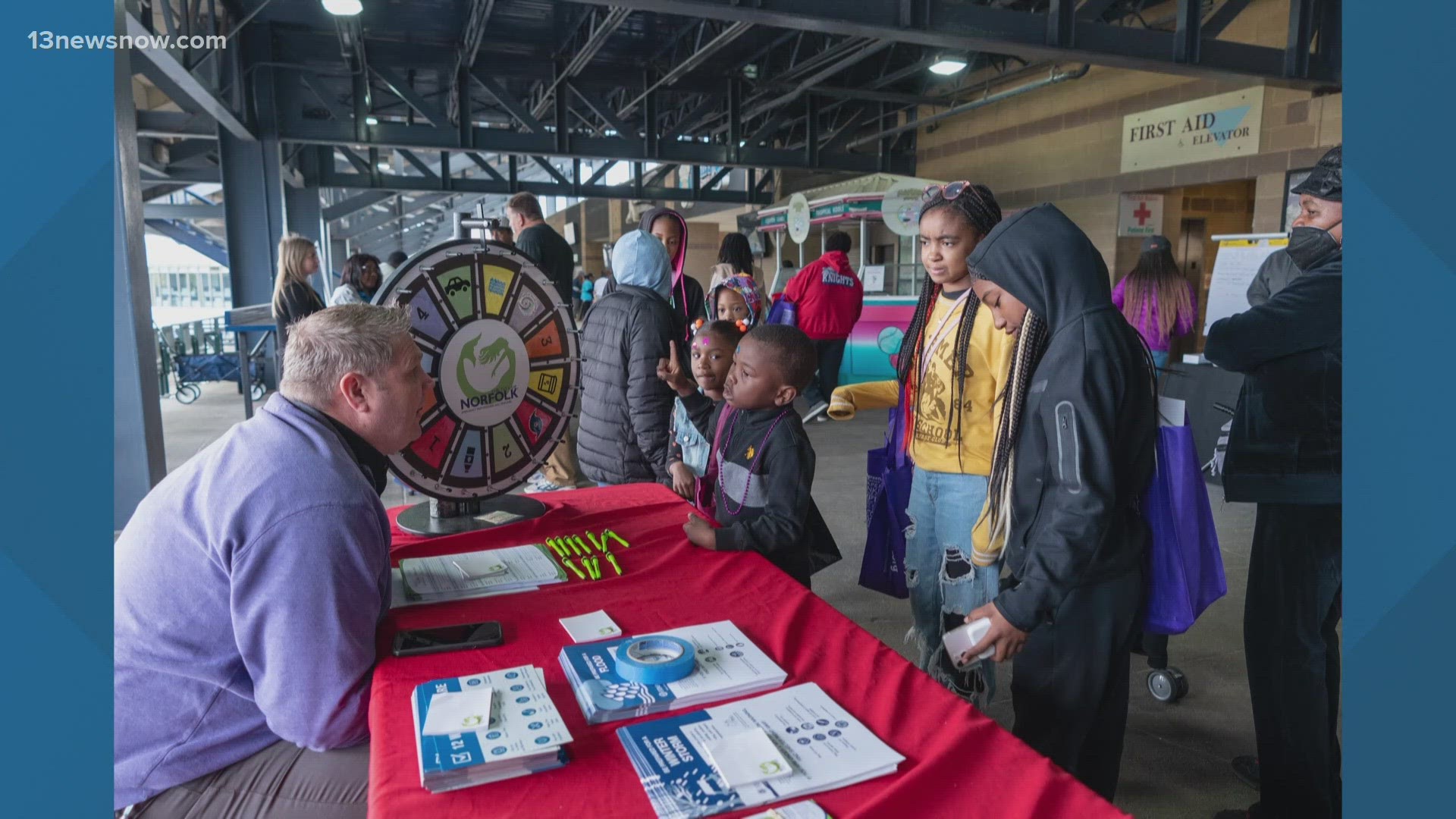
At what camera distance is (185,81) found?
6301 mm

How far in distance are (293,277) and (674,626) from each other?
5.16m

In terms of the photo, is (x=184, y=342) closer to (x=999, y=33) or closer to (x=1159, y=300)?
(x=999, y=33)

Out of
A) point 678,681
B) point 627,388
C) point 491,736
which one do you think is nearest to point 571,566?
point 678,681

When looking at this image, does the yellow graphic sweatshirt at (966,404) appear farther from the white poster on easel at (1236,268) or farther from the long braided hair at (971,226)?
the white poster on easel at (1236,268)

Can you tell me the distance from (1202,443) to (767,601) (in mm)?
5420

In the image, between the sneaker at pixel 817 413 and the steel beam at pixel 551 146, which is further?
the steel beam at pixel 551 146

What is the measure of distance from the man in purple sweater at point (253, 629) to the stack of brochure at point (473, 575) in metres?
0.26

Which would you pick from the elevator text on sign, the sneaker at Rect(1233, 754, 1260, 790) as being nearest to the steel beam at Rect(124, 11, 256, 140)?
the sneaker at Rect(1233, 754, 1260, 790)

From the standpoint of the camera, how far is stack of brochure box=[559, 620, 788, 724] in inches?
48.9

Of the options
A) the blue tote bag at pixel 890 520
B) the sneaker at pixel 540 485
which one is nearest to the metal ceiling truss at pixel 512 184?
the sneaker at pixel 540 485

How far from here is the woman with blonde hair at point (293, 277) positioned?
18.5 feet

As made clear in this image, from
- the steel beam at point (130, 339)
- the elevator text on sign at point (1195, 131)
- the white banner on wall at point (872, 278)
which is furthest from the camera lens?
the white banner on wall at point (872, 278)

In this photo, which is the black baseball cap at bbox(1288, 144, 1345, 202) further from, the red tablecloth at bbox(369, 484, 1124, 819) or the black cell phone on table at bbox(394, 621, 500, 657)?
the black cell phone on table at bbox(394, 621, 500, 657)

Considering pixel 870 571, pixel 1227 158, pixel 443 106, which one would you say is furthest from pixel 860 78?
pixel 870 571
